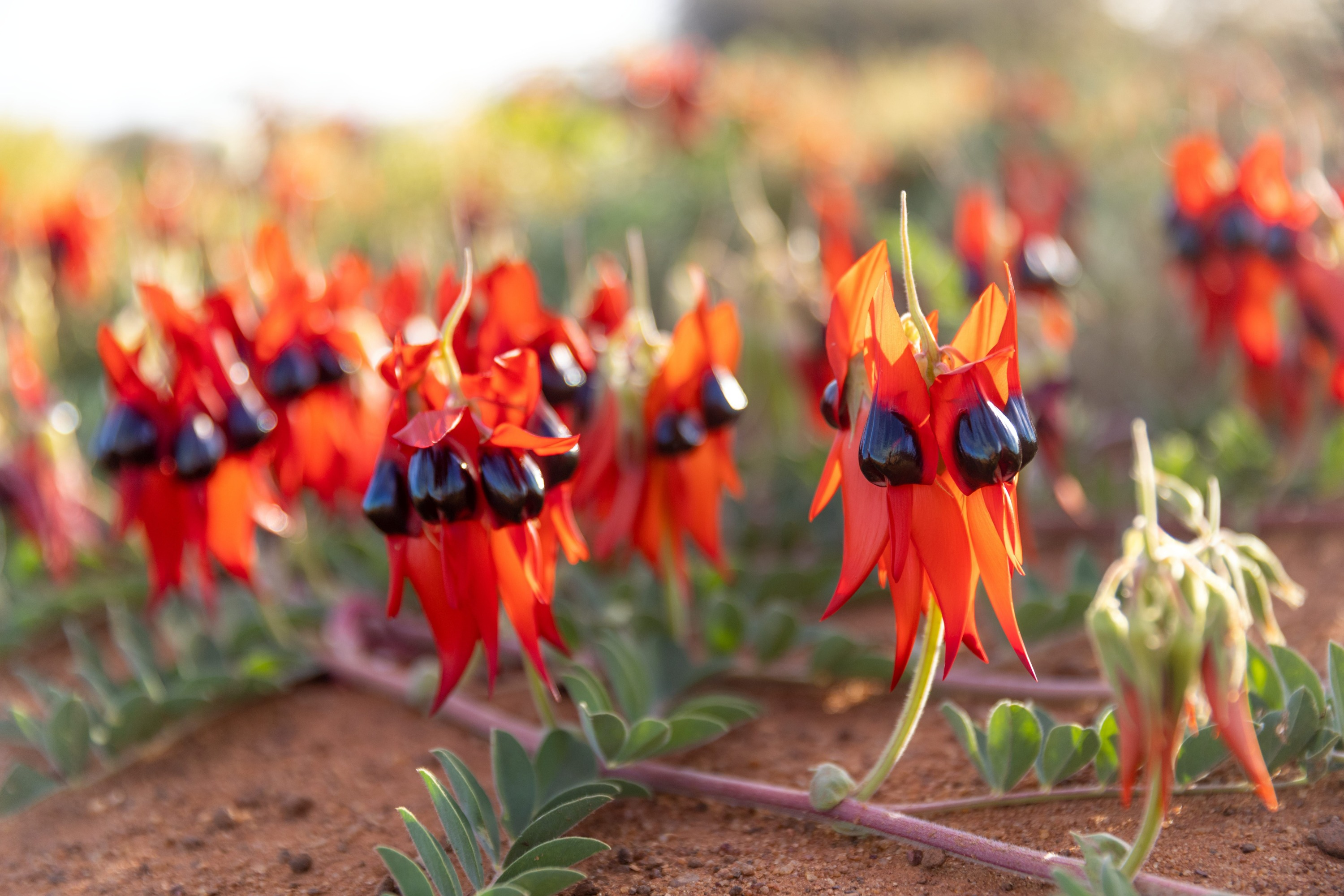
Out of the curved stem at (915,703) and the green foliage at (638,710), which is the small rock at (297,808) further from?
the curved stem at (915,703)

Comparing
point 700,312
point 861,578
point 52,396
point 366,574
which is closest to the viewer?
point 861,578

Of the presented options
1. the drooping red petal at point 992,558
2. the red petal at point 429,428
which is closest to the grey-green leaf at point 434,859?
the red petal at point 429,428

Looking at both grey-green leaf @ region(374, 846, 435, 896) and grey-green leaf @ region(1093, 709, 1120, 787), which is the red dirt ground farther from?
grey-green leaf @ region(374, 846, 435, 896)

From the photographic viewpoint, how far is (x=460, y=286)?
153 cm

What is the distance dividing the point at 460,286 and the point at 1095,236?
108 inches

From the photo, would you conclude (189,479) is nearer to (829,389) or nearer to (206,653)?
(206,653)

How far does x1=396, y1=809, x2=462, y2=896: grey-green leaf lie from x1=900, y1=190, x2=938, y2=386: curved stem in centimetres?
66

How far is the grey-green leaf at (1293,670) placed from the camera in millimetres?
1317

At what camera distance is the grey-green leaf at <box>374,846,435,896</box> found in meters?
1.17

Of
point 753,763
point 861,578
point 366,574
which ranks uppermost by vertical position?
point 861,578

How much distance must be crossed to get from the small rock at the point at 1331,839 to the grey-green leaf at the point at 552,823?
0.76 metres

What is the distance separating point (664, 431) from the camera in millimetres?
1480

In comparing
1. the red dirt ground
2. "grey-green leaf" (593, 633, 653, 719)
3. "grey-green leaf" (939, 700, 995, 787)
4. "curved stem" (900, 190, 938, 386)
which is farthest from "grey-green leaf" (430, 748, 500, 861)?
"curved stem" (900, 190, 938, 386)

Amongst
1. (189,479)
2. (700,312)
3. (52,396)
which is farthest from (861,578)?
(52,396)
